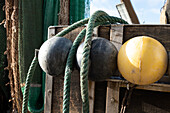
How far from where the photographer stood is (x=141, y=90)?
2.83 ft

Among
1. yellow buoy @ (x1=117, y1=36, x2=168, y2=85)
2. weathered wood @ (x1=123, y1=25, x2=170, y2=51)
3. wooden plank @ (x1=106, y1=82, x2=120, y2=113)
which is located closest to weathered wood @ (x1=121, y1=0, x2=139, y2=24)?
weathered wood @ (x1=123, y1=25, x2=170, y2=51)

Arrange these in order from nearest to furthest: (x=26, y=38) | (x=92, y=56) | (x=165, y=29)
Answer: (x=92, y=56), (x=165, y=29), (x=26, y=38)

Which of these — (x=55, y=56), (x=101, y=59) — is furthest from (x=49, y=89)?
(x=101, y=59)

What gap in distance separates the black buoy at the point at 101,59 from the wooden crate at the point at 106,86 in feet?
0.84

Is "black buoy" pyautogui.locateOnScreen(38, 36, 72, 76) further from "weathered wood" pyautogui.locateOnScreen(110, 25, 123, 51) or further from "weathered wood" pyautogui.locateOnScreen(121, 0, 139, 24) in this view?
"weathered wood" pyautogui.locateOnScreen(121, 0, 139, 24)

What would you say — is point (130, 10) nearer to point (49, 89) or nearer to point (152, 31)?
point (152, 31)

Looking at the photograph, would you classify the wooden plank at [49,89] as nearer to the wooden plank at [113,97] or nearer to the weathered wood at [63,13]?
the wooden plank at [113,97]

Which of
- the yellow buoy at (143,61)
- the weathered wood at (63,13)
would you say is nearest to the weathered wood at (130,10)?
the weathered wood at (63,13)

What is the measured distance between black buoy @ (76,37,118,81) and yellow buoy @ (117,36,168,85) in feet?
0.16

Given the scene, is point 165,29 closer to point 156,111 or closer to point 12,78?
point 156,111

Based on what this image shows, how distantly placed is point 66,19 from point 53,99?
103 centimetres

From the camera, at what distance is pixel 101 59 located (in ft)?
1.89

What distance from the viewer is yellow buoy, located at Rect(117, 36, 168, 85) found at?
537 mm

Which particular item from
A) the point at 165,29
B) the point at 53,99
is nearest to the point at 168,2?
the point at 165,29
